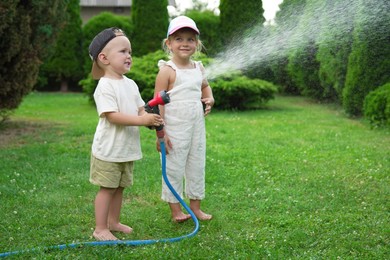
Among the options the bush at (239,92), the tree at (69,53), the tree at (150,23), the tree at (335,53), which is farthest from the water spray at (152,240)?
the tree at (69,53)

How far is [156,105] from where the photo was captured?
373 cm

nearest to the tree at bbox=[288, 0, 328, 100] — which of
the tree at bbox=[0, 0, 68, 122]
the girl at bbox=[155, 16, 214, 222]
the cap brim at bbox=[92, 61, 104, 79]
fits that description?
the tree at bbox=[0, 0, 68, 122]

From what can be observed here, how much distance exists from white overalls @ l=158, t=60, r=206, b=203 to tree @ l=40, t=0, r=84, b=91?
13.9 m

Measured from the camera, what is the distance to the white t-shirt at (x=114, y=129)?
12.2 feet

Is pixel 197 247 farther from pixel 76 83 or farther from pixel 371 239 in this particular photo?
pixel 76 83

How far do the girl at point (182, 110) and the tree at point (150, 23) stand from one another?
42.8ft

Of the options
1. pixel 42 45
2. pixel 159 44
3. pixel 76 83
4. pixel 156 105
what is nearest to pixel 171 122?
pixel 156 105

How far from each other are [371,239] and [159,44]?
1392 centimetres

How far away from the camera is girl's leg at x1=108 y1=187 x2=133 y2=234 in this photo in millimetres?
3967

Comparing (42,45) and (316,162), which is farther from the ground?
(42,45)

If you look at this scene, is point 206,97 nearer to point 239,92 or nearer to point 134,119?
point 134,119

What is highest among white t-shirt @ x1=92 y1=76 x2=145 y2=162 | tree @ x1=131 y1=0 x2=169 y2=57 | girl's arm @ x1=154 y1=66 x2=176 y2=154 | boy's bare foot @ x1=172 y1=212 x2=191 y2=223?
tree @ x1=131 y1=0 x2=169 y2=57

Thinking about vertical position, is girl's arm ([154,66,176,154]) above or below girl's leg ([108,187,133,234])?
above

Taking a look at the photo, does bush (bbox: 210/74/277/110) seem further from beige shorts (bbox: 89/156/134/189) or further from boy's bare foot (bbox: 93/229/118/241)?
boy's bare foot (bbox: 93/229/118/241)
